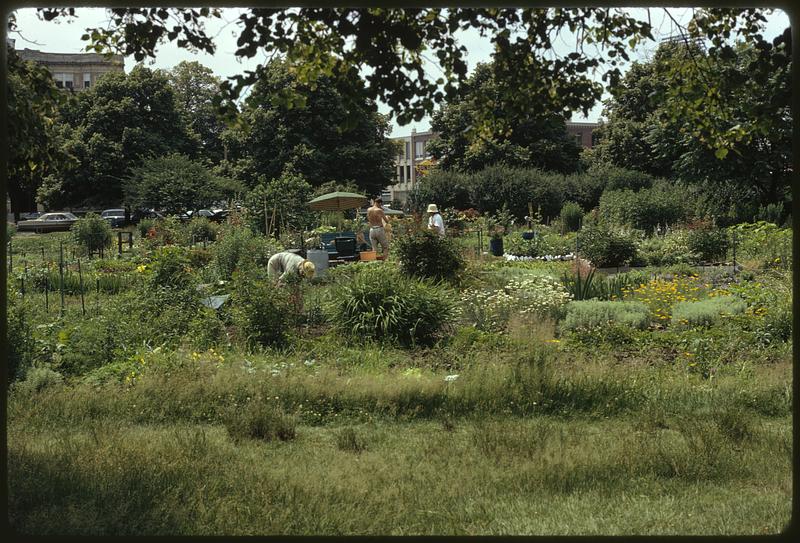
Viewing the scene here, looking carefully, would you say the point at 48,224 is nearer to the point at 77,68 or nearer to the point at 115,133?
the point at 115,133

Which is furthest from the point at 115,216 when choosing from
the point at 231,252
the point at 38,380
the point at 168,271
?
the point at 38,380

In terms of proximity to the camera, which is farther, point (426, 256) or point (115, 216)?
point (115, 216)

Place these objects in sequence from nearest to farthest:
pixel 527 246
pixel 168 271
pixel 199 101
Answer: pixel 168 271 → pixel 527 246 → pixel 199 101

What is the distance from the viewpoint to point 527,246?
19672 millimetres

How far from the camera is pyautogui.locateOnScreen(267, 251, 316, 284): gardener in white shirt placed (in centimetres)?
1056

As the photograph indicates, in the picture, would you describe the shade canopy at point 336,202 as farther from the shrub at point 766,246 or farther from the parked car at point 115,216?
the parked car at point 115,216

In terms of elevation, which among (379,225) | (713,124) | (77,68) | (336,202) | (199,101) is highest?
(77,68)

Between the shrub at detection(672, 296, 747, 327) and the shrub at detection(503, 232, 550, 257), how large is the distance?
8850 mm

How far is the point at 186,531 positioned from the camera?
163 inches

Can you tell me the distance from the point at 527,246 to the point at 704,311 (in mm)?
9900

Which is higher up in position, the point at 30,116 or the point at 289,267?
the point at 30,116

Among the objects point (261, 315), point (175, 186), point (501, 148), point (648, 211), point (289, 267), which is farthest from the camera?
point (501, 148)

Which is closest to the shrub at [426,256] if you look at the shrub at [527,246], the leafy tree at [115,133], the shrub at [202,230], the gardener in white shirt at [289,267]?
the gardener in white shirt at [289,267]

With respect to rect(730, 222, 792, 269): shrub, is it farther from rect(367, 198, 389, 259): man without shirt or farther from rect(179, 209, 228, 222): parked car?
rect(179, 209, 228, 222): parked car
